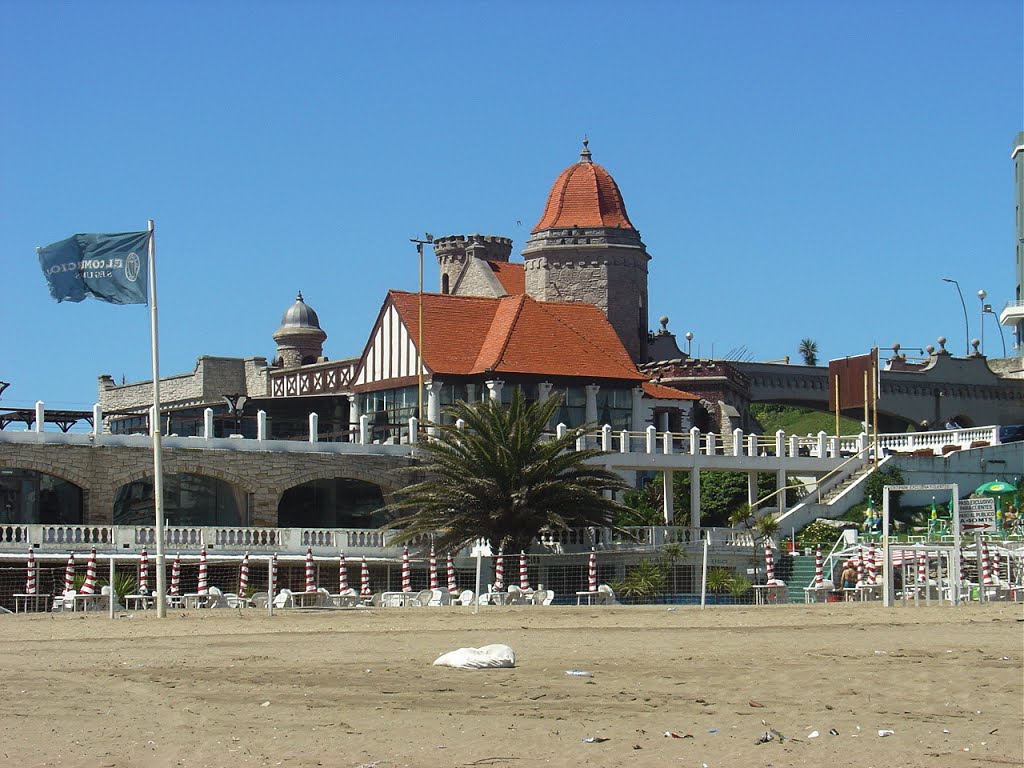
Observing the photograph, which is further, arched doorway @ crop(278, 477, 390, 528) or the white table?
arched doorway @ crop(278, 477, 390, 528)

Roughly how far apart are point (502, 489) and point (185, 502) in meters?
9.96

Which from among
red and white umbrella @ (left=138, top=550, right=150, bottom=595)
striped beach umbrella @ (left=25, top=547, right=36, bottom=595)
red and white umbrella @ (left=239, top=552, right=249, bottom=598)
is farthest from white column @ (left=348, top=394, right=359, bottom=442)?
red and white umbrella @ (left=138, top=550, right=150, bottom=595)

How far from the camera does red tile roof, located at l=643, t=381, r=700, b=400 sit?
61219mm

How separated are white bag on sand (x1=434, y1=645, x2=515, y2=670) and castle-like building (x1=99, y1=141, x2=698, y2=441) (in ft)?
107

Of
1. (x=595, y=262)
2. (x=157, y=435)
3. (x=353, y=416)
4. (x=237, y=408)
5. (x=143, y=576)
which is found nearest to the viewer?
(x=157, y=435)

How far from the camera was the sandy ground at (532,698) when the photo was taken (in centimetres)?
1316

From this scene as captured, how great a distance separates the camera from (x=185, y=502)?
155 feet

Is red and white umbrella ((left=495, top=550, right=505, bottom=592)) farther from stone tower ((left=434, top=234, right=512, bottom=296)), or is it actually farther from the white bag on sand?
stone tower ((left=434, top=234, right=512, bottom=296))

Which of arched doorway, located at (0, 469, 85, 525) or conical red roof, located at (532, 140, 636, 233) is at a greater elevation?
conical red roof, located at (532, 140, 636, 233)

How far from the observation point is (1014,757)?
12.8 m

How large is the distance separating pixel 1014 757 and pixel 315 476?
36.3 metres

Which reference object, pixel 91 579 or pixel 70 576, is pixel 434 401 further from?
pixel 91 579

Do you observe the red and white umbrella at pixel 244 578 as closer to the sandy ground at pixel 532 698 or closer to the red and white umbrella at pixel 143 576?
the red and white umbrella at pixel 143 576

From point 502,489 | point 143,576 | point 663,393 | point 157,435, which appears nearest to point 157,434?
point 157,435
